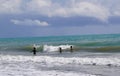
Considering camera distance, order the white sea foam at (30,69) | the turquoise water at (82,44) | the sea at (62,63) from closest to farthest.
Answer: the white sea foam at (30,69)
the sea at (62,63)
the turquoise water at (82,44)

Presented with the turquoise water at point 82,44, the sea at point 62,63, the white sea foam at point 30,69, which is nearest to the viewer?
the white sea foam at point 30,69

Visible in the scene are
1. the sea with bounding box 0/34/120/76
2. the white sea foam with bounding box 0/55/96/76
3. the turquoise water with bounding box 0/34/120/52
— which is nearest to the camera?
the white sea foam with bounding box 0/55/96/76

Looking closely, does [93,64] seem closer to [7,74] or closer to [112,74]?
[112,74]

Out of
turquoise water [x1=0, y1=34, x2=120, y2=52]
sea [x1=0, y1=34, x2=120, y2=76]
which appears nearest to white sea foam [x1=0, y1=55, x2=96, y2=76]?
sea [x1=0, y1=34, x2=120, y2=76]

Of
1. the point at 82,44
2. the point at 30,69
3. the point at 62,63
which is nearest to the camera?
the point at 30,69

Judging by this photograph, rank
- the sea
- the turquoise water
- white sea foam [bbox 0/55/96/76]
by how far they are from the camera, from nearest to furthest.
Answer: white sea foam [bbox 0/55/96/76], the sea, the turquoise water

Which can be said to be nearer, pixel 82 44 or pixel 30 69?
pixel 30 69

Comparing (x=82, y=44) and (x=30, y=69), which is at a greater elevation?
(x=82, y=44)

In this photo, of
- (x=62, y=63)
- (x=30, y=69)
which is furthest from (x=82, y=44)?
(x=30, y=69)

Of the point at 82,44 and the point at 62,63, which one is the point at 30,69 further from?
the point at 82,44

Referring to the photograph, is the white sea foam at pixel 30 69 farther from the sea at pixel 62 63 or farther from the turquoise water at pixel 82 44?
the turquoise water at pixel 82 44

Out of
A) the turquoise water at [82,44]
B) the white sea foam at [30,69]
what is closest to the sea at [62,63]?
the white sea foam at [30,69]

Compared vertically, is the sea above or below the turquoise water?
below

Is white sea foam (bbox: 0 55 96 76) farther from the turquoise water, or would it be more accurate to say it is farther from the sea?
the turquoise water
